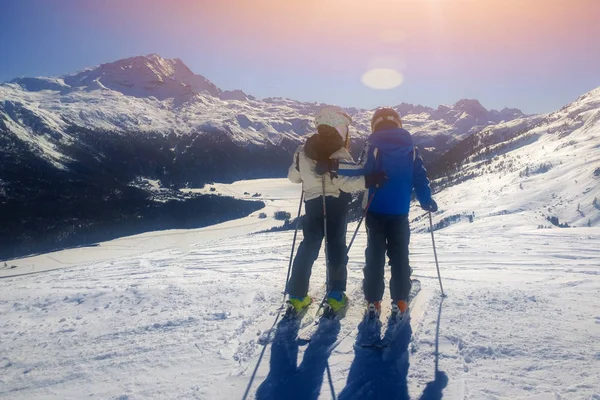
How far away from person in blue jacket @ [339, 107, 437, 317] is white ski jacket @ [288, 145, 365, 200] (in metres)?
0.13

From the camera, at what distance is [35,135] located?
191625 millimetres

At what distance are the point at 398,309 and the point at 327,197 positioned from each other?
65.2 inches

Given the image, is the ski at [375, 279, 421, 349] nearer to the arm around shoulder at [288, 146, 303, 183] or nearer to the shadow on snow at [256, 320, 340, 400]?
the shadow on snow at [256, 320, 340, 400]

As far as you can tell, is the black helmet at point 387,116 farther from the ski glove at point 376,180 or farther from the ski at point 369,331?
the ski at point 369,331

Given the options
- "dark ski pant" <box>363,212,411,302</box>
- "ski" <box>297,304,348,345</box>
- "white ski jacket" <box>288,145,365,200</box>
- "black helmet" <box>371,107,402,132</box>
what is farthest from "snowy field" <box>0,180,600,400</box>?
"black helmet" <box>371,107,402,132</box>

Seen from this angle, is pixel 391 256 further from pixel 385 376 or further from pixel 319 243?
pixel 385 376

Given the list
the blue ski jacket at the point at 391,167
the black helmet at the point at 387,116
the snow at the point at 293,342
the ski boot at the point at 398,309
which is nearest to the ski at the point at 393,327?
the ski boot at the point at 398,309

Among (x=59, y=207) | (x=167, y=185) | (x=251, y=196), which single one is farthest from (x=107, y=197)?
(x=251, y=196)

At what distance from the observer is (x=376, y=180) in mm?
4680

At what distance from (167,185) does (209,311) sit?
201862 mm

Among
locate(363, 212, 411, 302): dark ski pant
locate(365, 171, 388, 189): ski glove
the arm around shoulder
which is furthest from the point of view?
the arm around shoulder

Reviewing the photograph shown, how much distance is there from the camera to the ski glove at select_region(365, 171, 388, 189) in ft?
15.4

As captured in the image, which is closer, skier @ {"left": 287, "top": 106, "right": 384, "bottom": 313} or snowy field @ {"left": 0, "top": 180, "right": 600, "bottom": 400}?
A: snowy field @ {"left": 0, "top": 180, "right": 600, "bottom": 400}

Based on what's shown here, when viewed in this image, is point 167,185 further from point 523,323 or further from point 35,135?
point 523,323
